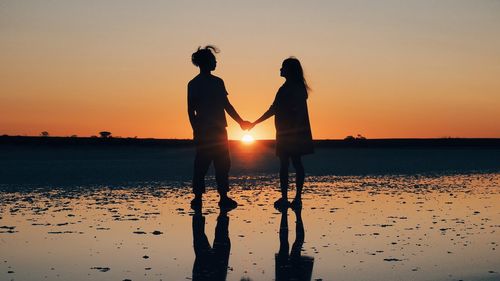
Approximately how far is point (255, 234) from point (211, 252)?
1100mm

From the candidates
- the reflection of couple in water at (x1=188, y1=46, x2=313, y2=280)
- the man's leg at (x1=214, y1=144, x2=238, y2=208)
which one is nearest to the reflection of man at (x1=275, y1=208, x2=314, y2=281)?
the reflection of couple in water at (x1=188, y1=46, x2=313, y2=280)

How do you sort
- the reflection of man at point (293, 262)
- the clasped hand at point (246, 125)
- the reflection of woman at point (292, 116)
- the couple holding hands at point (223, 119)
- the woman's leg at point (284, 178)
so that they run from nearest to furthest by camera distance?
the reflection of man at point (293, 262)
the woman's leg at point (284, 178)
the couple holding hands at point (223, 119)
the reflection of woman at point (292, 116)
the clasped hand at point (246, 125)

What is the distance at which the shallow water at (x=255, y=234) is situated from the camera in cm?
540

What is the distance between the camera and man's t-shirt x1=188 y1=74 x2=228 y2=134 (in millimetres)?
10461

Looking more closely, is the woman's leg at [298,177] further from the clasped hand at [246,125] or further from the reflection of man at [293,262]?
the reflection of man at [293,262]

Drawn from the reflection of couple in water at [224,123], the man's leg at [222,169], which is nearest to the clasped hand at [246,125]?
the reflection of couple in water at [224,123]

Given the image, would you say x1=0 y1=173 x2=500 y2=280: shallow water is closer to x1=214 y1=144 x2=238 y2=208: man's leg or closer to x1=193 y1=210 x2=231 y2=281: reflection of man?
x1=193 y1=210 x2=231 y2=281: reflection of man

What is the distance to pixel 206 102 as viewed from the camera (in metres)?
10.5

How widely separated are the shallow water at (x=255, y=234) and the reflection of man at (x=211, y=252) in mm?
62

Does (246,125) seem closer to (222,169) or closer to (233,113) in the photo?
(233,113)

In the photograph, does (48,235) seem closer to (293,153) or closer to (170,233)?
(170,233)

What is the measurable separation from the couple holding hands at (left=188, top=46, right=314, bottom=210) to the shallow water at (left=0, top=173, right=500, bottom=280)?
21.7 inches

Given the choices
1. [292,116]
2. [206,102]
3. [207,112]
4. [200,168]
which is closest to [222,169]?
[200,168]

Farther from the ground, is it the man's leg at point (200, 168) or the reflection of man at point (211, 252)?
the man's leg at point (200, 168)
